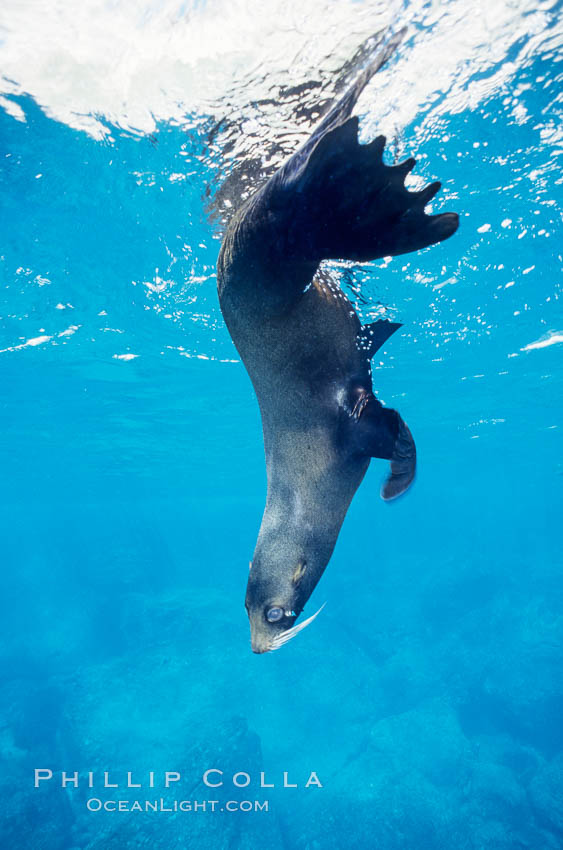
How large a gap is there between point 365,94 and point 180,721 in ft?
71.5

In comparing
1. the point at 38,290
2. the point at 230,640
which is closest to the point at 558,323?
the point at 38,290

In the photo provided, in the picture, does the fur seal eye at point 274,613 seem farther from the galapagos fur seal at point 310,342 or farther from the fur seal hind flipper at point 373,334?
the fur seal hind flipper at point 373,334

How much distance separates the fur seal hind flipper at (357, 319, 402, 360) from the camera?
232cm

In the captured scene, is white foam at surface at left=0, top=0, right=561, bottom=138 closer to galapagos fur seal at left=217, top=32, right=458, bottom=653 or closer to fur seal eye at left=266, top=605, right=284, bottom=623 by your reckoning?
galapagos fur seal at left=217, top=32, right=458, bottom=653

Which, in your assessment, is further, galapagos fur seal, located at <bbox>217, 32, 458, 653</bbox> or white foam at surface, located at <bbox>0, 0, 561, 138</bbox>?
white foam at surface, located at <bbox>0, 0, 561, 138</bbox>

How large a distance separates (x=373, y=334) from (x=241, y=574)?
39.5m

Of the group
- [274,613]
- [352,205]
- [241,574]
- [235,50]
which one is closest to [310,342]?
[352,205]

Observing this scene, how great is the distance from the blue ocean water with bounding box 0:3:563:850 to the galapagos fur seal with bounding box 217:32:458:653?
45cm

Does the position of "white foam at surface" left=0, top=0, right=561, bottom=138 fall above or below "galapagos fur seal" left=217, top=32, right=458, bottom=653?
above

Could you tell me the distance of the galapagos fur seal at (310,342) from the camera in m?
1.55

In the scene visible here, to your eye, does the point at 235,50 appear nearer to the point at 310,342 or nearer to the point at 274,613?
the point at 310,342

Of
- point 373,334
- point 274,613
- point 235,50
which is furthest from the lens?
point 235,50

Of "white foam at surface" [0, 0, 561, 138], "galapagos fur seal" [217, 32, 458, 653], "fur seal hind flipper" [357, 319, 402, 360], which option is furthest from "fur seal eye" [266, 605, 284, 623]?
"white foam at surface" [0, 0, 561, 138]

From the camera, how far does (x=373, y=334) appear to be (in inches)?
97.0
